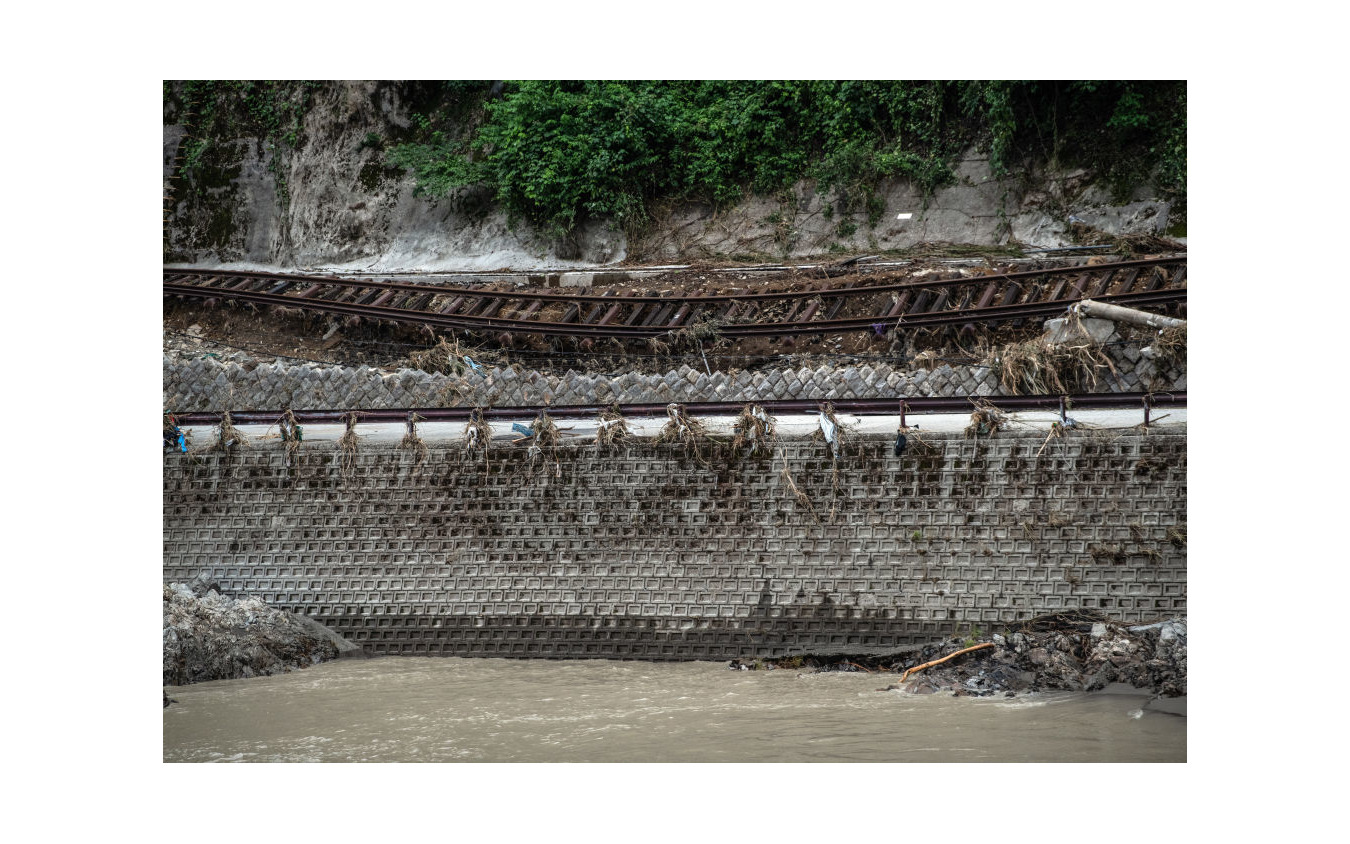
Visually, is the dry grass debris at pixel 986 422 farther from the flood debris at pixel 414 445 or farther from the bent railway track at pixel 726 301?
the flood debris at pixel 414 445

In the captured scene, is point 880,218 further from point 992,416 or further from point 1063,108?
point 992,416

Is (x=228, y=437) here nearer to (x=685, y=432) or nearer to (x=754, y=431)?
(x=685, y=432)

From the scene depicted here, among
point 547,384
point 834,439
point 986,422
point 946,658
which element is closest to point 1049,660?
point 946,658

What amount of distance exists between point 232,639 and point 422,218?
396 centimetres

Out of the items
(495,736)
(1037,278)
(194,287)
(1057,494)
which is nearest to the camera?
(495,736)

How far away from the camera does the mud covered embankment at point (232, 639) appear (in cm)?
628

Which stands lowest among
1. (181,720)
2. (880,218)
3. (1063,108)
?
(181,720)

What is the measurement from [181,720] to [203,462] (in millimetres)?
2001

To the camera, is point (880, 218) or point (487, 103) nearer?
point (880, 218)

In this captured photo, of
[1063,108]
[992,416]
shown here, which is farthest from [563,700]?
[1063,108]

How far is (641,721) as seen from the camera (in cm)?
530

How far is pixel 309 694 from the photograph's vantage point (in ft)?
19.3

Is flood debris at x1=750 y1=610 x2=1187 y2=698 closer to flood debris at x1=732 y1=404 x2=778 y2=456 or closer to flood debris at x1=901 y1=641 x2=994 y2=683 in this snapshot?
flood debris at x1=901 y1=641 x2=994 y2=683

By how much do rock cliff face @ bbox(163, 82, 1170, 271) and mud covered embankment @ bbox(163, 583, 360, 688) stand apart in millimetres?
3108
